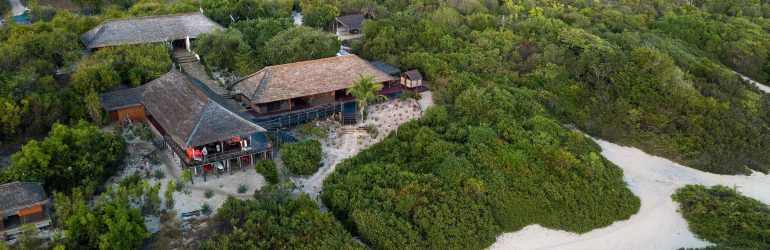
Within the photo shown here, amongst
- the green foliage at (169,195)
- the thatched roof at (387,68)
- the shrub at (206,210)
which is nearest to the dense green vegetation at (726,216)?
the thatched roof at (387,68)

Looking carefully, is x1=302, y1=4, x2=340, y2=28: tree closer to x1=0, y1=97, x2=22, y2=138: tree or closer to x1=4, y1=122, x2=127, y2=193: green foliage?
x1=4, y1=122, x2=127, y2=193: green foliage

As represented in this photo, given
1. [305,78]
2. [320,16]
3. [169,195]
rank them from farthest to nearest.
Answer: [320,16], [305,78], [169,195]

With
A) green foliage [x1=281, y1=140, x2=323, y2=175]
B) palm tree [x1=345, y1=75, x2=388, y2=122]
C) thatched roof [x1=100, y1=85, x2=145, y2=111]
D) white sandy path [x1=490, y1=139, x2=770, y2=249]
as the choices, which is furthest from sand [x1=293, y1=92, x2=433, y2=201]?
thatched roof [x1=100, y1=85, x2=145, y2=111]

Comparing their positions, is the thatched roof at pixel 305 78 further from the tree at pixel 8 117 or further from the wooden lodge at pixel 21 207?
the wooden lodge at pixel 21 207

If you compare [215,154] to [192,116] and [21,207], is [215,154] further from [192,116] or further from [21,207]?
[21,207]

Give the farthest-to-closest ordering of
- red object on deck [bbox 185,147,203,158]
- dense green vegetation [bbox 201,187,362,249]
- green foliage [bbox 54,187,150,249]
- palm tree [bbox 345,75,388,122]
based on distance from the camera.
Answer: palm tree [bbox 345,75,388,122] < red object on deck [bbox 185,147,203,158] < dense green vegetation [bbox 201,187,362,249] < green foliage [bbox 54,187,150,249]

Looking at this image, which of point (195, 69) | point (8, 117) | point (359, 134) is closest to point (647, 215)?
point (359, 134)
